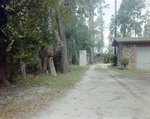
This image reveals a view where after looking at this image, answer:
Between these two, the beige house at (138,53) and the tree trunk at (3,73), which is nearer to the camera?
the tree trunk at (3,73)

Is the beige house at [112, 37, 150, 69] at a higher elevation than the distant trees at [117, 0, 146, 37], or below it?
below

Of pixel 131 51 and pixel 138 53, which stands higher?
pixel 131 51

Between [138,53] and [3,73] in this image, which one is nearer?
[3,73]

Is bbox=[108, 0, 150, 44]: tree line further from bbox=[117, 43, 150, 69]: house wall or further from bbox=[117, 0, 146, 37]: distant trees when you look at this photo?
bbox=[117, 43, 150, 69]: house wall

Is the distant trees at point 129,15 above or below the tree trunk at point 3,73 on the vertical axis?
above

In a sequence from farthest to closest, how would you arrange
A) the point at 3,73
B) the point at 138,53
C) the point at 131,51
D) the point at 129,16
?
the point at 129,16 < the point at 131,51 < the point at 138,53 < the point at 3,73

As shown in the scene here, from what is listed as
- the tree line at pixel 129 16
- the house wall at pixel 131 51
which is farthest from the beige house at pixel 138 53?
the tree line at pixel 129 16

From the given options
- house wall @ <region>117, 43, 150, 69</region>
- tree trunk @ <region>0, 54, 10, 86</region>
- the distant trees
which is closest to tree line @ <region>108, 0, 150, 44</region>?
the distant trees

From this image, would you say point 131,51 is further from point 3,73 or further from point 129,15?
point 129,15

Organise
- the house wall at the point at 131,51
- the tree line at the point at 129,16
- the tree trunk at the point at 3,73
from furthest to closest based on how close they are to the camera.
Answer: the tree line at the point at 129,16 → the house wall at the point at 131,51 → the tree trunk at the point at 3,73

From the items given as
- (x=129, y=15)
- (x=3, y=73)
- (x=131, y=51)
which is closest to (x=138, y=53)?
(x=131, y=51)

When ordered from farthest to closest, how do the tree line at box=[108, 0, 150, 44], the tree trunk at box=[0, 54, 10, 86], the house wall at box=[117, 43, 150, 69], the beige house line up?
the tree line at box=[108, 0, 150, 44]
the house wall at box=[117, 43, 150, 69]
the beige house
the tree trunk at box=[0, 54, 10, 86]

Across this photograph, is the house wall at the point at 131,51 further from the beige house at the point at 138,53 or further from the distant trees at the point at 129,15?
the distant trees at the point at 129,15

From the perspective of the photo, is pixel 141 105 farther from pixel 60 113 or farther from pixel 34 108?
pixel 34 108
